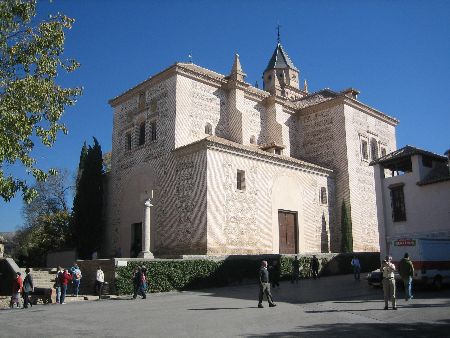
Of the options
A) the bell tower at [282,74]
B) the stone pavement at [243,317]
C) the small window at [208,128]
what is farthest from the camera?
the bell tower at [282,74]

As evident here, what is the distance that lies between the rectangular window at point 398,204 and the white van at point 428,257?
4.84 meters

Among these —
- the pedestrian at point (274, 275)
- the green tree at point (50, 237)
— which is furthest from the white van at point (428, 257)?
the green tree at point (50, 237)

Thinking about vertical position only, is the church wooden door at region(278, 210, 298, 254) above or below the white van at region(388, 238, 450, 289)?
above

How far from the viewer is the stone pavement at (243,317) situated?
944 cm

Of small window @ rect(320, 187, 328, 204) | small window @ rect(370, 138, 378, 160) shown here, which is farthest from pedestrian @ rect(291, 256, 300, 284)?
small window @ rect(370, 138, 378, 160)

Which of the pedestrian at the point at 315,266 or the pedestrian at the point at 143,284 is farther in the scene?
the pedestrian at the point at 315,266

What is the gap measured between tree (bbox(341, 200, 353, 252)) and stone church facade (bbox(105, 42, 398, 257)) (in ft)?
2.35

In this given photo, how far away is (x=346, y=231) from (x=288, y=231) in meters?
4.87

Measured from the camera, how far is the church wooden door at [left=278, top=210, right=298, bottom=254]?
92.1 ft

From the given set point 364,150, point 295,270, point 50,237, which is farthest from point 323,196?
point 50,237

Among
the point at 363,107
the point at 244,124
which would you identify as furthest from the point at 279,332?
the point at 363,107

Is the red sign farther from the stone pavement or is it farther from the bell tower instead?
the bell tower

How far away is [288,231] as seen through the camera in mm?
28656

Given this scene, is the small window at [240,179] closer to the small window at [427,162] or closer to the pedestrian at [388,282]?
the small window at [427,162]
